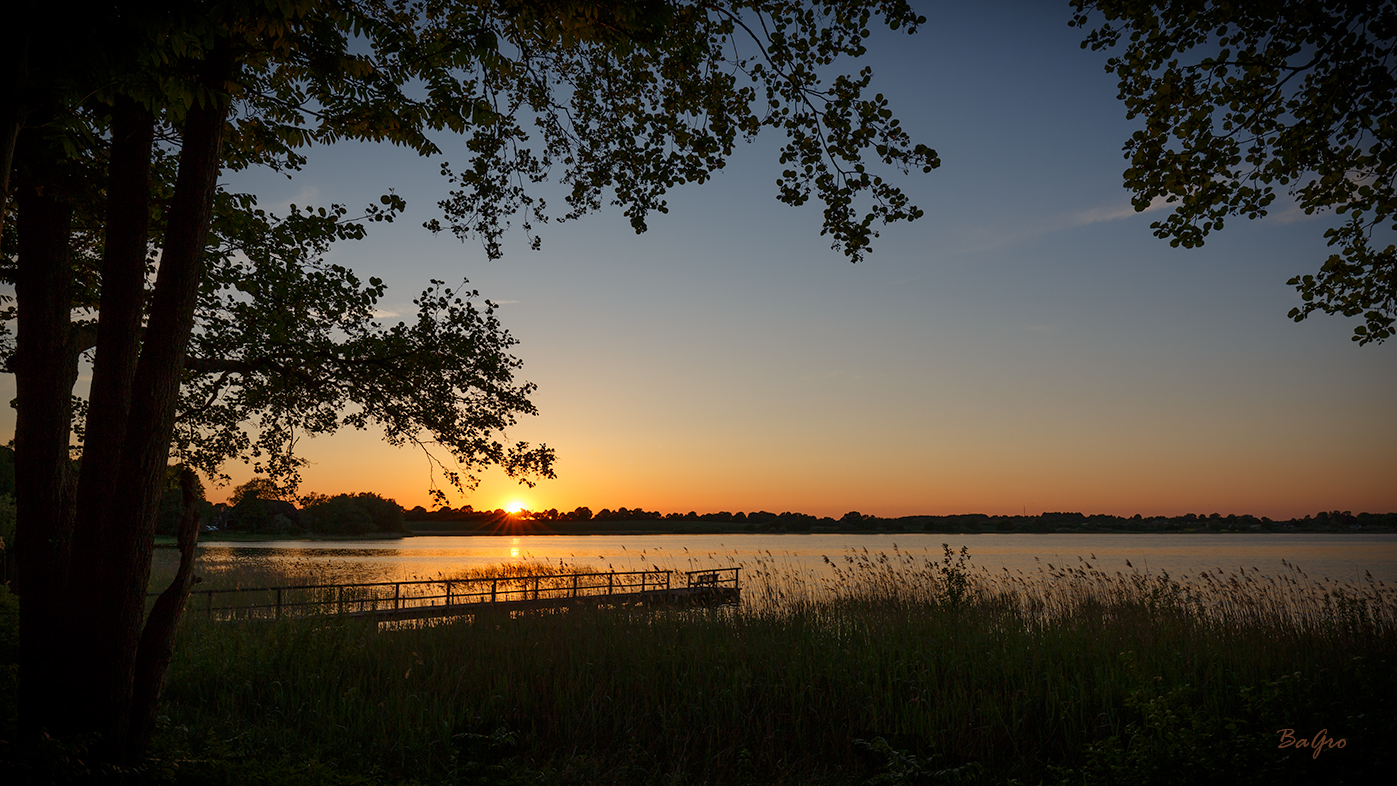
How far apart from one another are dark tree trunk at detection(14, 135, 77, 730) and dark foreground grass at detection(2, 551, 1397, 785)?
208 cm

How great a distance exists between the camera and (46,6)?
15.1 ft

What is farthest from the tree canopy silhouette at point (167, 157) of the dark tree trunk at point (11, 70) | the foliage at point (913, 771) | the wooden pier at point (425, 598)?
the wooden pier at point (425, 598)

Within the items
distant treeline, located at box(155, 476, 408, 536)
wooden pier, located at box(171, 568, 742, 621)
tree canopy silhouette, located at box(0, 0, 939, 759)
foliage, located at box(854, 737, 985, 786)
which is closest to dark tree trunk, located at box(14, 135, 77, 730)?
tree canopy silhouette, located at box(0, 0, 939, 759)

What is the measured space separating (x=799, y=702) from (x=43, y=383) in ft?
27.8

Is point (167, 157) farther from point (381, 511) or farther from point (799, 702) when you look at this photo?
point (381, 511)

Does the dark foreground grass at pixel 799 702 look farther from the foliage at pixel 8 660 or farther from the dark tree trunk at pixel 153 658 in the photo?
the foliage at pixel 8 660

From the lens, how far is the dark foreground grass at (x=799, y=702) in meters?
6.09

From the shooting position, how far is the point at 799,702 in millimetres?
8336

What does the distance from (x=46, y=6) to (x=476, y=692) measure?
769cm

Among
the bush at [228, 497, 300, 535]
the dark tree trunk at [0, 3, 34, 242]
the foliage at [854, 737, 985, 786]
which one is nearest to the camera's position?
the dark tree trunk at [0, 3, 34, 242]

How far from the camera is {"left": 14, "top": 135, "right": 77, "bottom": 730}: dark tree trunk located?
6.54 m

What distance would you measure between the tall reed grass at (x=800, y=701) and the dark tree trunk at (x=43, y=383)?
7.04ft

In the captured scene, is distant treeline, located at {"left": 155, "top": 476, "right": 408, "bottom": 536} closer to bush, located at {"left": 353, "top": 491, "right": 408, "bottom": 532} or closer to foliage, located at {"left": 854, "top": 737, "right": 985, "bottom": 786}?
bush, located at {"left": 353, "top": 491, "right": 408, "bottom": 532}

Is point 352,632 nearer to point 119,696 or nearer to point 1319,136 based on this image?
point 119,696
